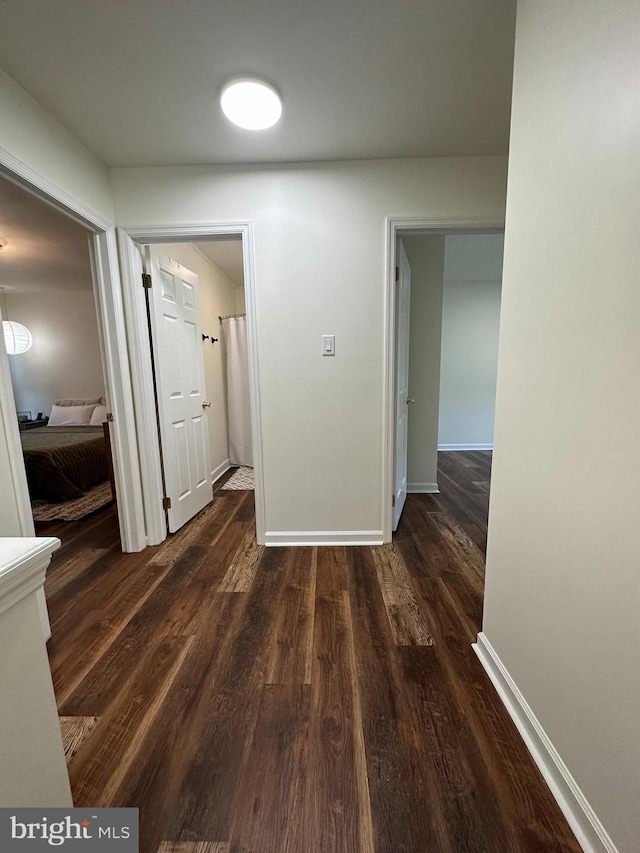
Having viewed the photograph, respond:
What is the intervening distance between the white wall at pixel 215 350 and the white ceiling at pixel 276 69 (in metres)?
1.54

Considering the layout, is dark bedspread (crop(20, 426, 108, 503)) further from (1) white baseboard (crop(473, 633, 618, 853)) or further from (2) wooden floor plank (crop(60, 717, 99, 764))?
(1) white baseboard (crop(473, 633, 618, 853))

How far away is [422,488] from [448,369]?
90.8 inches

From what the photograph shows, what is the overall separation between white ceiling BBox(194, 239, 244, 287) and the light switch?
1.71 m

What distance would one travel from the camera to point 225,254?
11.3 feet

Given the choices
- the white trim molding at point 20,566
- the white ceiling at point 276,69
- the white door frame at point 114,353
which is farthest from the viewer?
the white door frame at point 114,353

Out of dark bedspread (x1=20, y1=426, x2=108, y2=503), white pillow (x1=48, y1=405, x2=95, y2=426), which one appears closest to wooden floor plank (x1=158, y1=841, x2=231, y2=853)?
dark bedspread (x1=20, y1=426, x2=108, y2=503)

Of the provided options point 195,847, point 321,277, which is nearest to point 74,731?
point 195,847

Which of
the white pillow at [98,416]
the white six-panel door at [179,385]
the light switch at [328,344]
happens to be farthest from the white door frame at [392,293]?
the white pillow at [98,416]

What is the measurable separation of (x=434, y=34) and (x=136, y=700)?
2680 millimetres

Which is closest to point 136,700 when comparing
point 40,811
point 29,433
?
point 40,811

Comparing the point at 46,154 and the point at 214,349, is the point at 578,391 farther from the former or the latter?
the point at 214,349

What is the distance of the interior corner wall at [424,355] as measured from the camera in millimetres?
2971

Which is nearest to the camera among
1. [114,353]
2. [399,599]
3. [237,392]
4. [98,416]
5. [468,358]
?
[399,599]

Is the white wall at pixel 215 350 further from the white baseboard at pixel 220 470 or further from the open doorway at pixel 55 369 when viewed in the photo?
the open doorway at pixel 55 369
